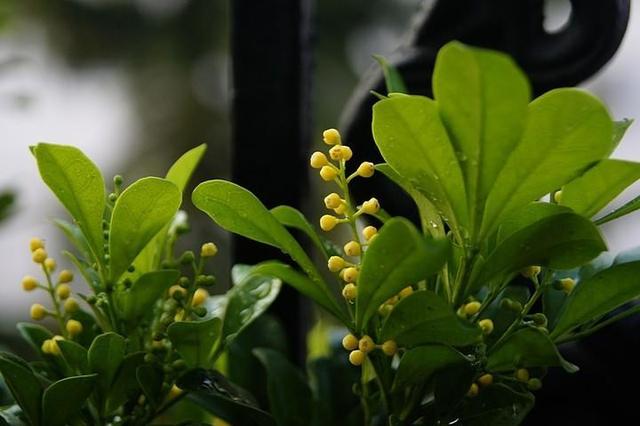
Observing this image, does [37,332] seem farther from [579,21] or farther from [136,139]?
[136,139]

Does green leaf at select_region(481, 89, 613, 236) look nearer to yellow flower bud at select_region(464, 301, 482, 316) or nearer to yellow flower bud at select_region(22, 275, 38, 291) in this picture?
yellow flower bud at select_region(464, 301, 482, 316)

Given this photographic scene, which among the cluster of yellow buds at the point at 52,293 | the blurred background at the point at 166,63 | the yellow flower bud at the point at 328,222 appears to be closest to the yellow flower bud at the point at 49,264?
the cluster of yellow buds at the point at 52,293

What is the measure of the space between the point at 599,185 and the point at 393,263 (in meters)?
0.08

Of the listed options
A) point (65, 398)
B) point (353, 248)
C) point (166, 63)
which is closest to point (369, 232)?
point (353, 248)

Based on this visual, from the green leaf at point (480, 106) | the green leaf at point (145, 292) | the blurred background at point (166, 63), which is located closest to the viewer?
the green leaf at point (480, 106)

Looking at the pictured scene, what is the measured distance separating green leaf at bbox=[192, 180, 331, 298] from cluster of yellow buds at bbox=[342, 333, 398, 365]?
1.2 inches

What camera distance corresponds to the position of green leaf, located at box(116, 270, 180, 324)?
1.08 feet

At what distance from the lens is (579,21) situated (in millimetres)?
421

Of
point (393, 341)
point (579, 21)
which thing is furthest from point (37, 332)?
point (579, 21)

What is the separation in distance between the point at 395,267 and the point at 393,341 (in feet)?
0.12

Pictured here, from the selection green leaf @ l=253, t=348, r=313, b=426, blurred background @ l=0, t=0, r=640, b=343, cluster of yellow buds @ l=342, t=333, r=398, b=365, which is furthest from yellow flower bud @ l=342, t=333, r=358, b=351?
blurred background @ l=0, t=0, r=640, b=343

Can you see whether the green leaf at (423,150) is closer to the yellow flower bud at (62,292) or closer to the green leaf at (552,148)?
the green leaf at (552,148)

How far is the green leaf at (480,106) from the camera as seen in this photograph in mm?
229

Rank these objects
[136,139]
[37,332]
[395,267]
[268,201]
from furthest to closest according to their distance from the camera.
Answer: [136,139] → [268,201] → [37,332] → [395,267]
